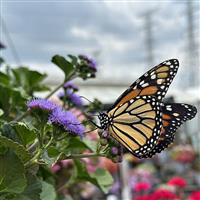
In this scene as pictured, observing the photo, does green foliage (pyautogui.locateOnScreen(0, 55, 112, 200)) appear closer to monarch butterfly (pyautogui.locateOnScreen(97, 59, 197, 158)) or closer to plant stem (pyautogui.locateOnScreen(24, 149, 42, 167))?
plant stem (pyautogui.locateOnScreen(24, 149, 42, 167))

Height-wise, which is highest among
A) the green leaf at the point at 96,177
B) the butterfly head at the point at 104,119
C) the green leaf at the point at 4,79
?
the green leaf at the point at 4,79

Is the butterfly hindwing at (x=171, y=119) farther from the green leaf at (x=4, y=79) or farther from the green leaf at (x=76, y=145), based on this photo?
the green leaf at (x=4, y=79)

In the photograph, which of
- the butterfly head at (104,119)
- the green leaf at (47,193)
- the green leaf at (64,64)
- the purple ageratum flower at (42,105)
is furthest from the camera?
the green leaf at (64,64)

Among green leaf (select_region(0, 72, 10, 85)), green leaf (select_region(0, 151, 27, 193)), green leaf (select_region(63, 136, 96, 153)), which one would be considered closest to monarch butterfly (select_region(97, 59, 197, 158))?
green leaf (select_region(63, 136, 96, 153))

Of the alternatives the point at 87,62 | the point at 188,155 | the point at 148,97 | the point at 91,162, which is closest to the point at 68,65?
the point at 87,62

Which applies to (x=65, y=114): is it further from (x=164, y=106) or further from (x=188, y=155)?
(x=188, y=155)

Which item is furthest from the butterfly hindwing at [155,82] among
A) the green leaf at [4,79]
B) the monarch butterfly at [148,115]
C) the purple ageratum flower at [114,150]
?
the green leaf at [4,79]
